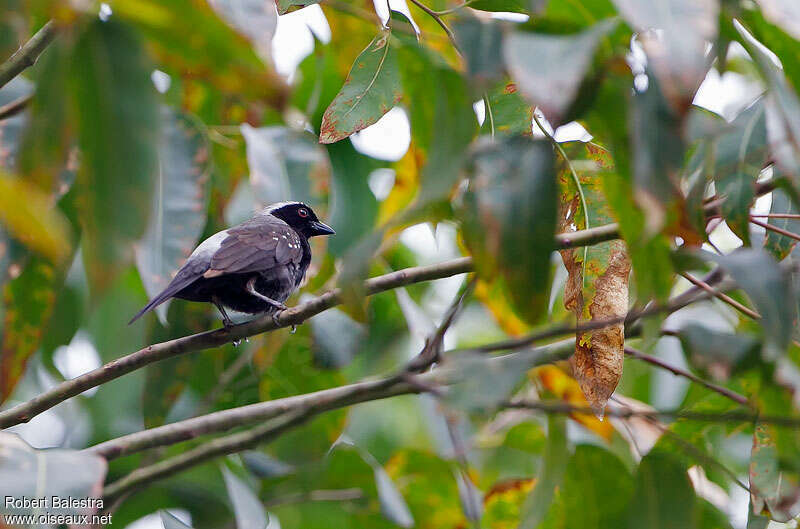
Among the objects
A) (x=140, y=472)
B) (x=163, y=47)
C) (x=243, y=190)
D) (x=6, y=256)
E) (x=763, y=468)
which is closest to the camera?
(x=163, y=47)

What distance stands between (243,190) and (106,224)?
2614 millimetres

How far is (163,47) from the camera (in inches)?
58.6

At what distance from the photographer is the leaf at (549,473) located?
99.9 inches

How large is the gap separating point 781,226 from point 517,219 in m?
1.74

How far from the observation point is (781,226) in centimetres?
289

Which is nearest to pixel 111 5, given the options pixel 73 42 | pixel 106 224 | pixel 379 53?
pixel 73 42

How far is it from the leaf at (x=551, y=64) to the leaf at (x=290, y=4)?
135cm

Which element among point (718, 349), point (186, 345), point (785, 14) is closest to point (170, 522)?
point (186, 345)

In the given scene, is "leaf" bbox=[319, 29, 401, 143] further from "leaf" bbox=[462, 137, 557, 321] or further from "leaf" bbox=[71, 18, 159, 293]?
"leaf" bbox=[71, 18, 159, 293]

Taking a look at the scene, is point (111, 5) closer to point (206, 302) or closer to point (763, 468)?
point (763, 468)

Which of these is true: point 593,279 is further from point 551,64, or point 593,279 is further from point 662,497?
point 551,64

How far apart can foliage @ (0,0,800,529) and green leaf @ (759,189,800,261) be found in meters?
0.02

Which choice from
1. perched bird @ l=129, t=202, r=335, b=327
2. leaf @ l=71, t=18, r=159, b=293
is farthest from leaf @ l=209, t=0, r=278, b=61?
perched bird @ l=129, t=202, r=335, b=327

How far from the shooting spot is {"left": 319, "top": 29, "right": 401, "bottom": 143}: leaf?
266cm
